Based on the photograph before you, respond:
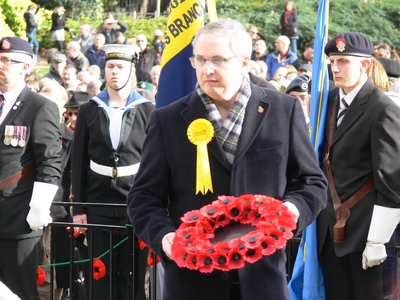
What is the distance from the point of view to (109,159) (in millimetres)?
5699

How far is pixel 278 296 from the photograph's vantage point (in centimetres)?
294

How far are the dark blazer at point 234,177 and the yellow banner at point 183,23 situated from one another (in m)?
1.60

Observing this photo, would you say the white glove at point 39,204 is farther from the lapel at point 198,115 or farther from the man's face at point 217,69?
the man's face at point 217,69

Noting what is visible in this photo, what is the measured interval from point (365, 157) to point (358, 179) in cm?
16

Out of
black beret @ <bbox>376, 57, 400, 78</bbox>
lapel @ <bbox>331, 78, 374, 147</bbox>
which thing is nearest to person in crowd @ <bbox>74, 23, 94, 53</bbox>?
black beret @ <bbox>376, 57, 400, 78</bbox>

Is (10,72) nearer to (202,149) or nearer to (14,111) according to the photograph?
(14,111)

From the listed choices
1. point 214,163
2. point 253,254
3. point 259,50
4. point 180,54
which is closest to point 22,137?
point 180,54

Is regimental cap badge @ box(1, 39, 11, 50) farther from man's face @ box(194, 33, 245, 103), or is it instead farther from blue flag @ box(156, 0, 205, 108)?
man's face @ box(194, 33, 245, 103)

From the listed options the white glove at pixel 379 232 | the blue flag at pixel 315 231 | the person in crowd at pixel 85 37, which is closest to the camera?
the white glove at pixel 379 232

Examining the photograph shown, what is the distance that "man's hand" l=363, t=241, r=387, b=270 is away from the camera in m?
4.41

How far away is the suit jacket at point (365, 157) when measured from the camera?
4410mm

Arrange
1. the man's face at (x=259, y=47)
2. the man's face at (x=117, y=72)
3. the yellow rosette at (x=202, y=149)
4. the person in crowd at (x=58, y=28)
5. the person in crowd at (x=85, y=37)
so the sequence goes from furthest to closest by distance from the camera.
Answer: the person in crowd at (x=58, y=28) → the person in crowd at (x=85, y=37) → the man's face at (x=259, y=47) → the man's face at (x=117, y=72) → the yellow rosette at (x=202, y=149)

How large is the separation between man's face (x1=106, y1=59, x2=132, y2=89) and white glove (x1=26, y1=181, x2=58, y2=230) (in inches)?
48.5

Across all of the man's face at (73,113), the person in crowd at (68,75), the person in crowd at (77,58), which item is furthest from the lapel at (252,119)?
the person in crowd at (77,58)
